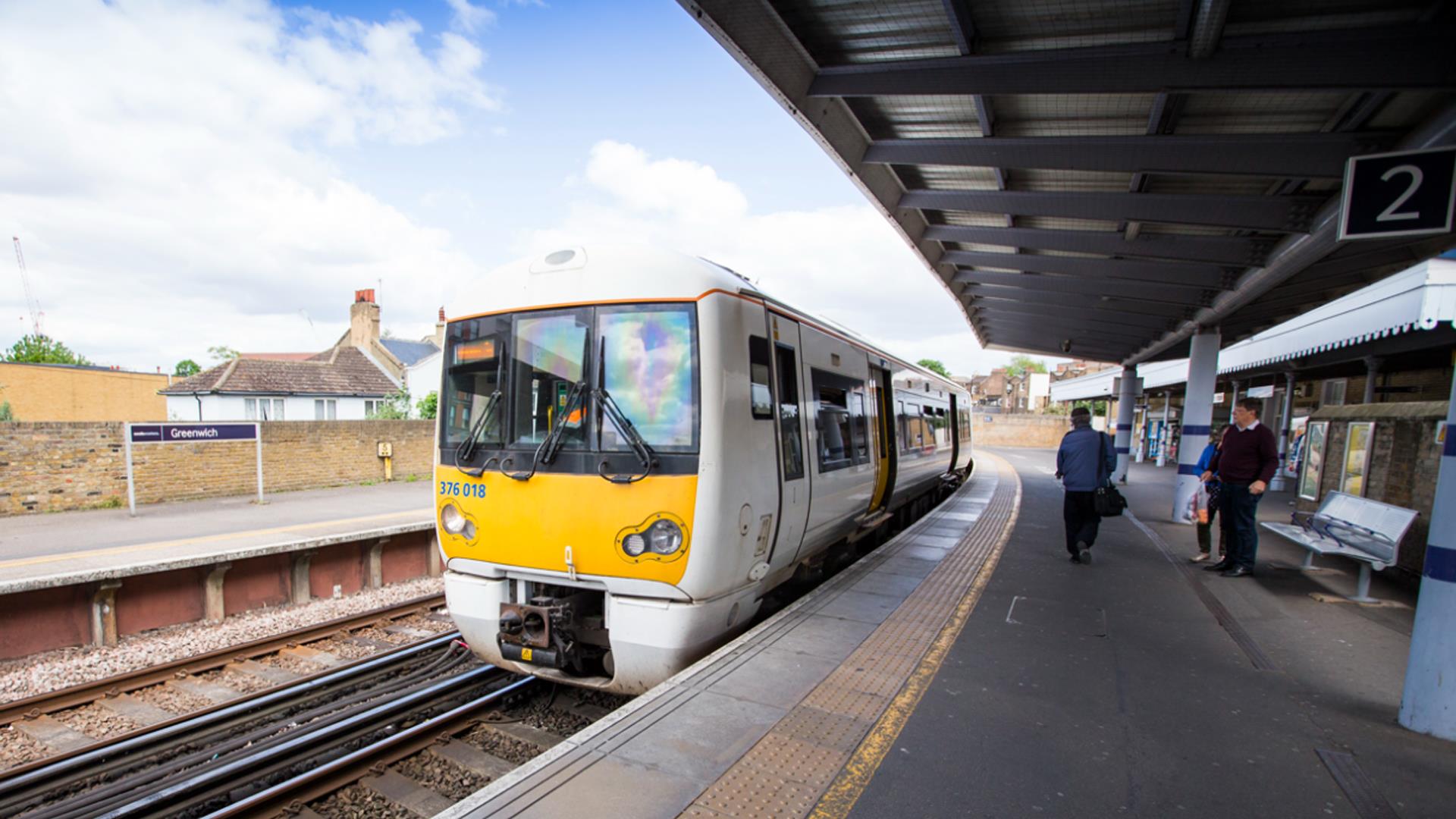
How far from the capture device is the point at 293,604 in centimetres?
786

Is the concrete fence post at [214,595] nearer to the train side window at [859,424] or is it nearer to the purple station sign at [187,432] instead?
the purple station sign at [187,432]

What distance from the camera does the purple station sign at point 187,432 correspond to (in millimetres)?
11281

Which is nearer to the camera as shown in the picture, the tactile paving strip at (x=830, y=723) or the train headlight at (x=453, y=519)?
the tactile paving strip at (x=830, y=723)

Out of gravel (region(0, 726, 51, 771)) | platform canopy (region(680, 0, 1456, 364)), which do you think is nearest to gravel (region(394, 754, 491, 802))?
gravel (region(0, 726, 51, 771))

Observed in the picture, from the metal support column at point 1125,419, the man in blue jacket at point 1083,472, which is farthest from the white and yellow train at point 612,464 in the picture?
the metal support column at point 1125,419

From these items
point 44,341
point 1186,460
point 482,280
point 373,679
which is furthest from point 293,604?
point 44,341

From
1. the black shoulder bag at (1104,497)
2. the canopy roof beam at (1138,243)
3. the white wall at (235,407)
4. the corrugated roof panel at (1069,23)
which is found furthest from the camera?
the white wall at (235,407)

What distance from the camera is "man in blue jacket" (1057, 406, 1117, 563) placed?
690 cm

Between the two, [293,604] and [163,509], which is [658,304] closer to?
[293,604]

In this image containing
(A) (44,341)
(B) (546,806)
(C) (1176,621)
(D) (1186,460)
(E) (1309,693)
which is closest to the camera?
(B) (546,806)

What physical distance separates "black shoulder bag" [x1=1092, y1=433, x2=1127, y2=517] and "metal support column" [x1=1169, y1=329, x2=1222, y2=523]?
497 centimetres

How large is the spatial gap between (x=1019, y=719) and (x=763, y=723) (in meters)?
1.39

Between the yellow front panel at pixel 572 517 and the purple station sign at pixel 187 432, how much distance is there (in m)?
10.7

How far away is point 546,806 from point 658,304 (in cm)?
262
